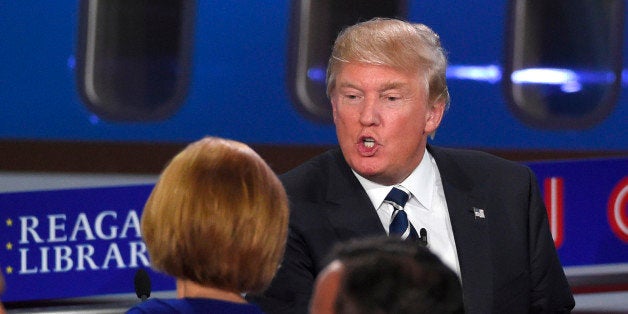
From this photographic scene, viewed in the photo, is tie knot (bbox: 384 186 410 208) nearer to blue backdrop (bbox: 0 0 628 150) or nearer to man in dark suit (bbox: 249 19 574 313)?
man in dark suit (bbox: 249 19 574 313)

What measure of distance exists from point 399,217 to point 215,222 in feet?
2.52

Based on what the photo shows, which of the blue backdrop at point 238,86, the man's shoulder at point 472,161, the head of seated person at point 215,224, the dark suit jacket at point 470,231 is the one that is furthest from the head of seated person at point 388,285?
the blue backdrop at point 238,86

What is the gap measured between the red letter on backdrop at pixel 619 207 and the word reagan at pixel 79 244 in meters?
1.42

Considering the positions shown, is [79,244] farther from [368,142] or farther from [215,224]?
[215,224]

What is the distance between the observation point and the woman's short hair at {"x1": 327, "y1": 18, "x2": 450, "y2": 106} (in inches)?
93.0

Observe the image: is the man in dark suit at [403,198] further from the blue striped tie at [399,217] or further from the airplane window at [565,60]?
the airplane window at [565,60]

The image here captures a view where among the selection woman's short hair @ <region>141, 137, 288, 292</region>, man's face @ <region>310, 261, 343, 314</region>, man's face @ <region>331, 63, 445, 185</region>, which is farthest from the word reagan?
man's face @ <region>310, 261, 343, 314</region>

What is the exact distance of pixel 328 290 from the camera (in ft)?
4.14

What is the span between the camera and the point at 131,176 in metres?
3.49

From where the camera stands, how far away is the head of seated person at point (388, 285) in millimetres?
1221

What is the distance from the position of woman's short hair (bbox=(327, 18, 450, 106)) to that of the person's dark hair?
1.11 metres

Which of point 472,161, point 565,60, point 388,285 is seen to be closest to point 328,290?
point 388,285

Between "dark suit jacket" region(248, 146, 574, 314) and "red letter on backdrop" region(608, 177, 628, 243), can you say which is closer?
"dark suit jacket" region(248, 146, 574, 314)

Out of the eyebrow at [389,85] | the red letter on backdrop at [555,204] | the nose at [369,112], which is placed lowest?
the red letter on backdrop at [555,204]
